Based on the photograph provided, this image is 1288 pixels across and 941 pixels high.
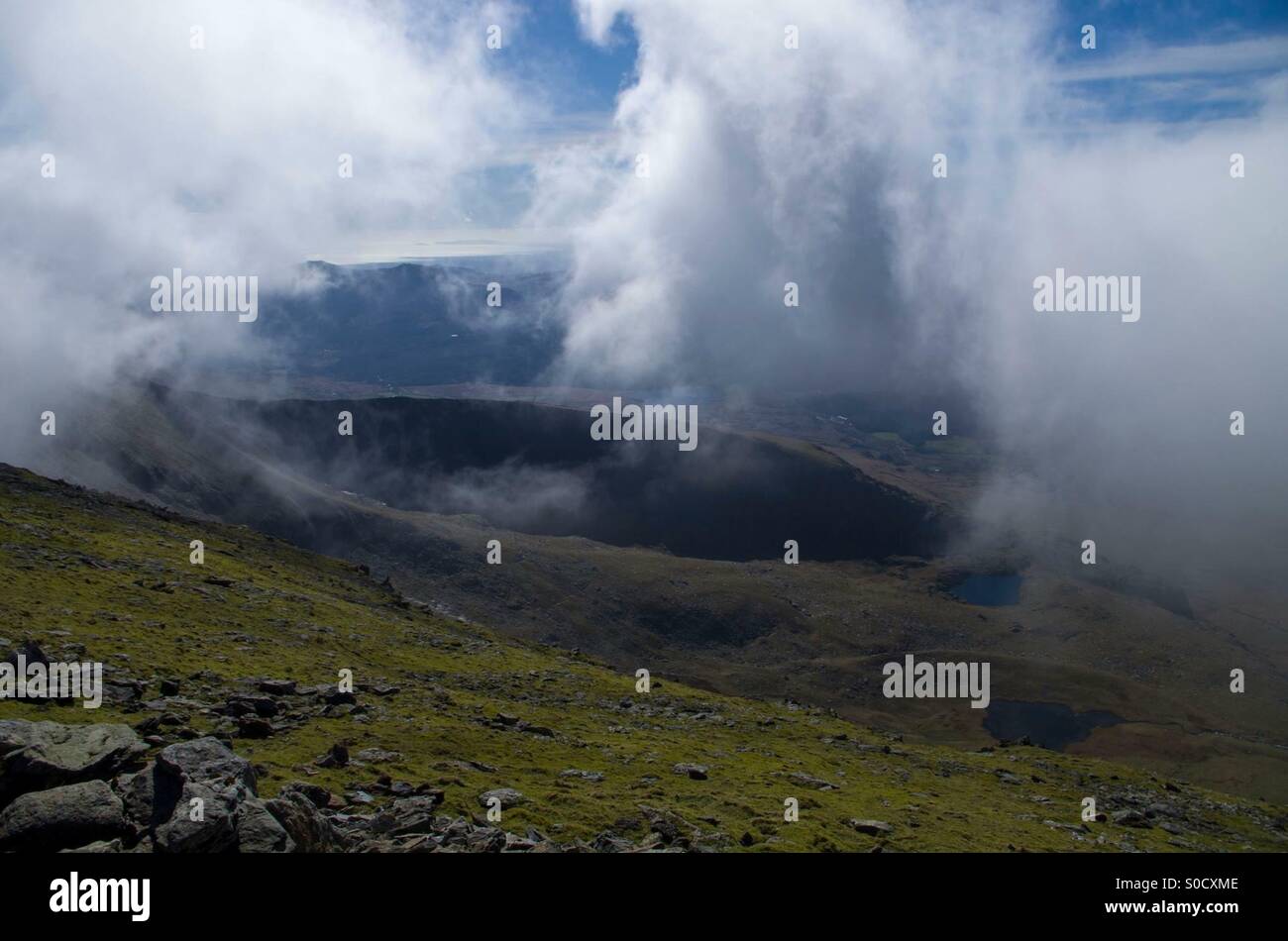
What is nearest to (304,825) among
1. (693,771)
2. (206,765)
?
(206,765)

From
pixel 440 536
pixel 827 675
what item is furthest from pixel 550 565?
pixel 827 675

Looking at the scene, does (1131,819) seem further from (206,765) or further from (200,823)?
(200,823)

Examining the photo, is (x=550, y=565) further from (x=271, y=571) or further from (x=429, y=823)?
(x=429, y=823)

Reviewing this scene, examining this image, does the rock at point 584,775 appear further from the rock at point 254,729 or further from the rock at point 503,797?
the rock at point 254,729

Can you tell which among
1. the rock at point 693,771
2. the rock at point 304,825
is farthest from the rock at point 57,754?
the rock at point 693,771

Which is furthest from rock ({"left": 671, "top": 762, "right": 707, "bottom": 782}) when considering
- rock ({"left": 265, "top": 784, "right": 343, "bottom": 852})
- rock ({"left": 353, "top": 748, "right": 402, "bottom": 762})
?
rock ({"left": 265, "top": 784, "right": 343, "bottom": 852})

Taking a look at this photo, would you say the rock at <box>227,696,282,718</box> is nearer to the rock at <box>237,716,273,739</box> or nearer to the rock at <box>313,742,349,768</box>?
the rock at <box>237,716,273,739</box>
